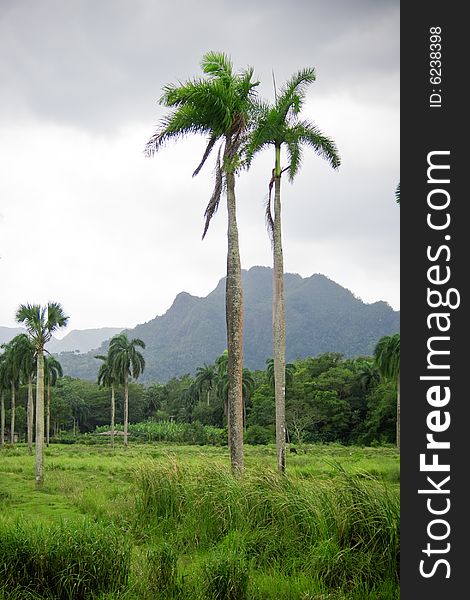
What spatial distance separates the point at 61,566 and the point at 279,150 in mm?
10438

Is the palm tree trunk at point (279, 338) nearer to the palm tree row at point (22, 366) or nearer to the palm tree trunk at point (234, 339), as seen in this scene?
the palm tree trunk at point (234, 339)

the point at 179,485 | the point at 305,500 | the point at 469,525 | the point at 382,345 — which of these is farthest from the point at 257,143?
the point at 382,345

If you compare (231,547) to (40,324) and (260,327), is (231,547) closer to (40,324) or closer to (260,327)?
(40,324)

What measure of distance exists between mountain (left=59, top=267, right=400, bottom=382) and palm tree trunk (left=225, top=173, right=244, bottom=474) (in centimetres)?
11055

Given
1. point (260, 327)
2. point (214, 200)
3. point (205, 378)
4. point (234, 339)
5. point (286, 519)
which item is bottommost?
point (205, 378)

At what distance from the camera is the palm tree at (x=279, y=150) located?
1255 centimetres

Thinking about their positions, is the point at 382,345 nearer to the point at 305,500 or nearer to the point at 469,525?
the point at 305,500

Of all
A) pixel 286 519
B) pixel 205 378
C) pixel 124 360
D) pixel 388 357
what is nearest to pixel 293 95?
pixel 286 519

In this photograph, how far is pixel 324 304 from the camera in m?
150

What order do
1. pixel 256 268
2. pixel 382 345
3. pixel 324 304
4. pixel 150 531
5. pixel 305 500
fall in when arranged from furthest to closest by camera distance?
pixel 256 268 → pixel 324 304 → pixel 382 345 → pixel 150 531 → pixel 305 500

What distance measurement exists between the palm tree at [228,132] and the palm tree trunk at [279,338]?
0.87 metres

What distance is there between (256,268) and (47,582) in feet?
581

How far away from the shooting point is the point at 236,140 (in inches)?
499

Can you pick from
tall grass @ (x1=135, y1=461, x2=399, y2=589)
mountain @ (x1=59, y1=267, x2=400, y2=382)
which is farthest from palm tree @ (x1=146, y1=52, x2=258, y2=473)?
mountain @ (x1=59, y1=267, x2=400, y2=382)
